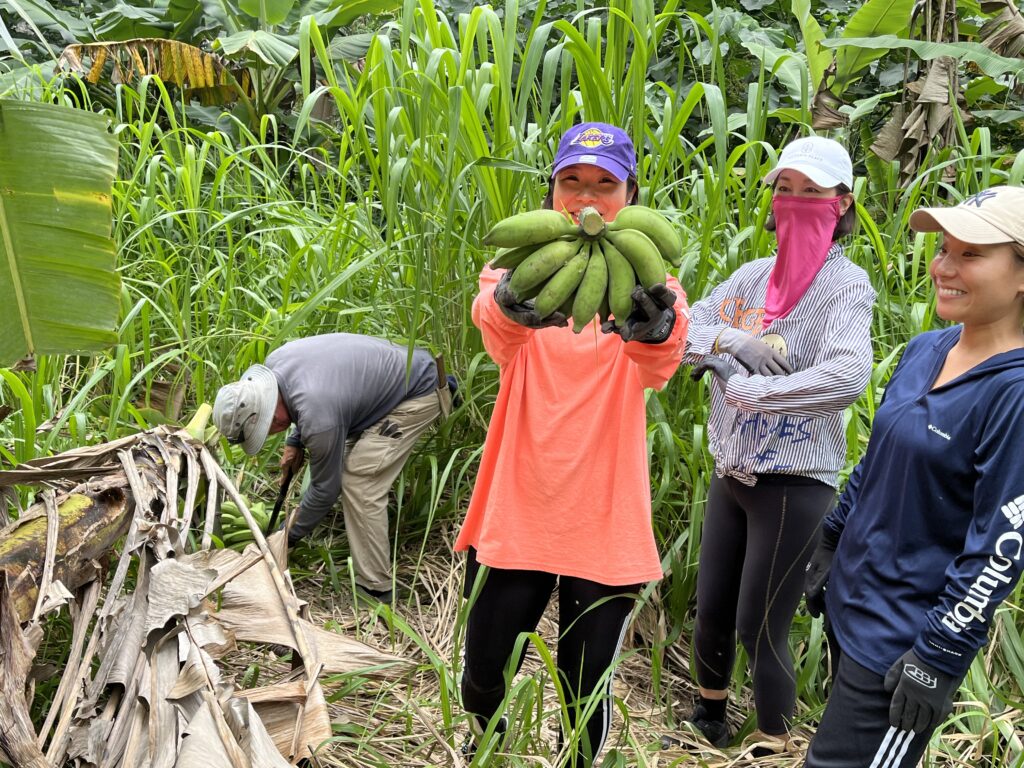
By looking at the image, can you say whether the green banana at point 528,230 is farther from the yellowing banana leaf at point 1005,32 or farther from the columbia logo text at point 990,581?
the yellowing banana leaf at point 1005,32

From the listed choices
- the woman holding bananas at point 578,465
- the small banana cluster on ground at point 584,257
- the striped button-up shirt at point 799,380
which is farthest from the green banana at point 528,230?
the striped button-up shirt at point 799,380

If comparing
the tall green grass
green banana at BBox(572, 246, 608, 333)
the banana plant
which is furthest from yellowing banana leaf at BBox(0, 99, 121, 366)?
the banana plant

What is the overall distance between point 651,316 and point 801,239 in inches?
27.7

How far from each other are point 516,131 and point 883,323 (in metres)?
1.43

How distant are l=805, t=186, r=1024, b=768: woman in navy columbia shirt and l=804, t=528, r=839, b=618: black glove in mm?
192

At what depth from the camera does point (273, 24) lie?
636 centimetres

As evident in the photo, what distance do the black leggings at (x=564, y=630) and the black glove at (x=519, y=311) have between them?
58cm

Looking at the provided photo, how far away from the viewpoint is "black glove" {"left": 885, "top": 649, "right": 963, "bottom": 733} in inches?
63.9

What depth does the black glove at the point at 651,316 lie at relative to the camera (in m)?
1.80

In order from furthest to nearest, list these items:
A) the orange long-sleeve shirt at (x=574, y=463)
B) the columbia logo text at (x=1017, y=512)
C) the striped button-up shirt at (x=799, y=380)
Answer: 1. the striped button-up shirt at (x=799, y=380)
2. the orange long-sleeve shirt at (x=574, y=463)
3. the columbia logo text at (x=1017, y=512)

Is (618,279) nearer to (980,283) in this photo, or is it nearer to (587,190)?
(587,190)

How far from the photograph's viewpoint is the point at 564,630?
85.0 inches

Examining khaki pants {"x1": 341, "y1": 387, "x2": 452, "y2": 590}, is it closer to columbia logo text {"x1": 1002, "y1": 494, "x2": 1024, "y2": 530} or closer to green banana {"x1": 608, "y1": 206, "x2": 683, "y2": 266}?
green banana {"x1": 608, "y1": 206, "x2": 683, "y2": 266}

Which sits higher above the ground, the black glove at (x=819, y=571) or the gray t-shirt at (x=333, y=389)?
the black glove at (x=819, y=571)
